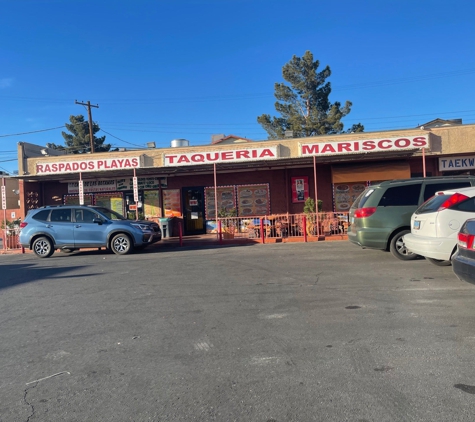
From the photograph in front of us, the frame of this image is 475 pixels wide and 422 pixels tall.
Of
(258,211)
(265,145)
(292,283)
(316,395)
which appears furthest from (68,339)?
(258,211)

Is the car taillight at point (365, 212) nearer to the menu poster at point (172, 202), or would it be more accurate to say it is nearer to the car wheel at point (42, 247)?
the car wheel at point (42, 247)

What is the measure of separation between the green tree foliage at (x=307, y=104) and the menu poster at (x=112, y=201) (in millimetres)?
23224

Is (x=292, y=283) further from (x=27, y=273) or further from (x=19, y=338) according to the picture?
(x=27, y=273)

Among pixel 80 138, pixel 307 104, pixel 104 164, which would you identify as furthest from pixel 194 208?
pixel 80 138

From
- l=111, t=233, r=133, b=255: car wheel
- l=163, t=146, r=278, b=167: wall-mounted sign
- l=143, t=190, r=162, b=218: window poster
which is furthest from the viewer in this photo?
l=143, t=190, r=162, b=218: window poster

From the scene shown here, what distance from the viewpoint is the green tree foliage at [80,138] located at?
5347 centimetres

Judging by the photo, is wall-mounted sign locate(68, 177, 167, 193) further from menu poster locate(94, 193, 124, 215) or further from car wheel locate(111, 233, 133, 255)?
car wheel locate(111, 233, 133, 255)

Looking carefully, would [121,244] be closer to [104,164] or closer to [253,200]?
[104,164]

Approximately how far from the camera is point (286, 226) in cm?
1551

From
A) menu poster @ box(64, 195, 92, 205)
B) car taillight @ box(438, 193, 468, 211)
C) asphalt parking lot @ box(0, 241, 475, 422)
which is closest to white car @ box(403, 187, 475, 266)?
car taillight @ box(438, 193, 468, 211)

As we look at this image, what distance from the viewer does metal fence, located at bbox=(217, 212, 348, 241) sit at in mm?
15141

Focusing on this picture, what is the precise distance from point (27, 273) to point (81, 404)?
7.97m

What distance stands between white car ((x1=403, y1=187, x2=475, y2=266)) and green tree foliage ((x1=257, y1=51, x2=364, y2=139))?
108 feet

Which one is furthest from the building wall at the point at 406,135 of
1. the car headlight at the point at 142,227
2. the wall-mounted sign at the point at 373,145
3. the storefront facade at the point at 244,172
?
the car headlight at the point at 142,227
